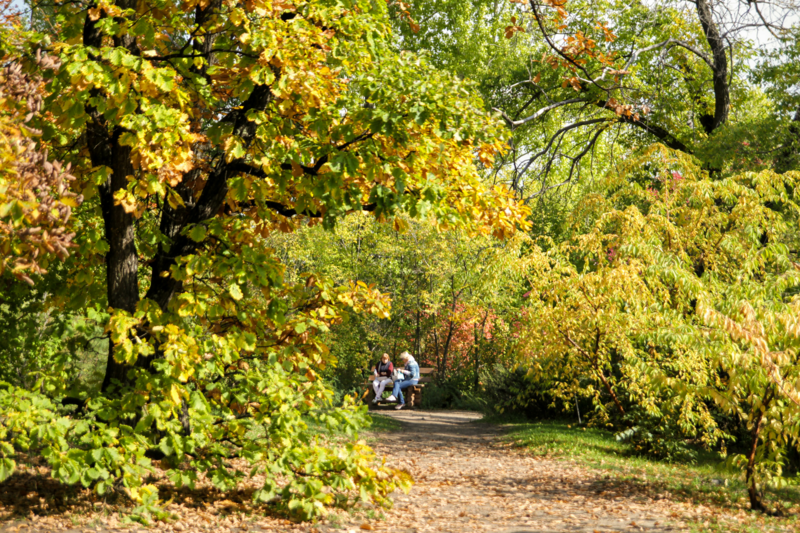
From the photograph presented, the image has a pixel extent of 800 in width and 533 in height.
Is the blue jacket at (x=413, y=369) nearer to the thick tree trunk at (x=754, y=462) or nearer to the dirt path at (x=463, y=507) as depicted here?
the dirt path at (x=463, y=507)

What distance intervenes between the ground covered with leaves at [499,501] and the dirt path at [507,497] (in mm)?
10

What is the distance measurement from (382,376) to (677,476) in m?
9.03

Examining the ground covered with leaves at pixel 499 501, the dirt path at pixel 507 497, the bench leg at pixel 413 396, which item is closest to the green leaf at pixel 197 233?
the ground covered with leaves at pixel 499 501

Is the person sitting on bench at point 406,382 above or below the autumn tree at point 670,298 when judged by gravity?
below

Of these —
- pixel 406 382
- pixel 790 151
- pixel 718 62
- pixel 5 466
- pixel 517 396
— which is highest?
pixel 718 62

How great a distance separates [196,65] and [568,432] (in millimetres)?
7907

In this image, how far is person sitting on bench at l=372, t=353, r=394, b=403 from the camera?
15.1 meters

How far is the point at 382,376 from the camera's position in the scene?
1536 centimetres

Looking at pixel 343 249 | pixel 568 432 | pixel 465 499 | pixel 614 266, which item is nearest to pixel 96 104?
pixel 465 499

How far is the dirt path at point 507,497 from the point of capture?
5039 mm

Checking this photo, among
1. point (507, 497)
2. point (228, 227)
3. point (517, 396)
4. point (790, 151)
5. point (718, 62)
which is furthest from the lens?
point (517, 396)

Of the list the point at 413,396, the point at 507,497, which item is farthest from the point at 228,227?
the point at 413,396

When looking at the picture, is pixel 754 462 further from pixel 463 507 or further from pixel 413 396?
pixel 413 396

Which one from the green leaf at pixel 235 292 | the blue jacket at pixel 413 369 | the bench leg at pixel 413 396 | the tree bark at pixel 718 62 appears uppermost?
the tree bark at pixel 718 62
